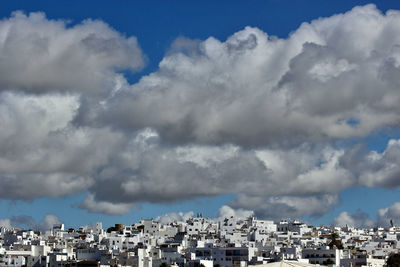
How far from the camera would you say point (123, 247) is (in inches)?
6220

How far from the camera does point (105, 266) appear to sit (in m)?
123

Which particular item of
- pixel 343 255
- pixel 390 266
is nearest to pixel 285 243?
pixel 343 255

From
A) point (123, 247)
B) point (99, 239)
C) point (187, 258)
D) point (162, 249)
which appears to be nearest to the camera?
point (187, 258)

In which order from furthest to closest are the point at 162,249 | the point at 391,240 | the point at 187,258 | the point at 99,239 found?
the point at 391,240, the point at 99,239, the point at 162,249, the point at 187,258

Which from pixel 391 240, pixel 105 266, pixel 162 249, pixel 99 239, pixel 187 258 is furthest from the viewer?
pixel 391 240

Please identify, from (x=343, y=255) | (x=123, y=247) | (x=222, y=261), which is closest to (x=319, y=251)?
(x=343, y=255)

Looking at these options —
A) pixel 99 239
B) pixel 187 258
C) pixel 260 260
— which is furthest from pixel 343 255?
pixel 99 239

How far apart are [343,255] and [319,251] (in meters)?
6.22

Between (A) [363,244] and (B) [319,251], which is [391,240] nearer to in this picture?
(A) [363,244]

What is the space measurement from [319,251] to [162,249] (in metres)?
24.9

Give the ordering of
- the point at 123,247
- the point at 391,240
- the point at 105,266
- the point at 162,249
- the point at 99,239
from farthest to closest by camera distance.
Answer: the point at 391,240, the point at 99,239, the point at 123,247, the point at 162,249, the point at 105,266

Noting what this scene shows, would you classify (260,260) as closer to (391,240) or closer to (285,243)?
(285,243)

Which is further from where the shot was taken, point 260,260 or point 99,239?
point 99,239

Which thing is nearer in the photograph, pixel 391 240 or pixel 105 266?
pixel 105 266
